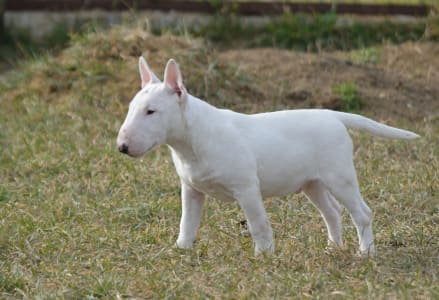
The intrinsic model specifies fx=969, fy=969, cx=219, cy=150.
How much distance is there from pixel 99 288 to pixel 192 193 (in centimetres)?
93

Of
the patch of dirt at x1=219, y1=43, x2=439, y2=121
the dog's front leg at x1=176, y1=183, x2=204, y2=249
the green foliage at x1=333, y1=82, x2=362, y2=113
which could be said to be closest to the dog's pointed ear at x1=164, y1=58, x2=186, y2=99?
the dog's front leg at x1=176, y1=183, x2=204, y2=249

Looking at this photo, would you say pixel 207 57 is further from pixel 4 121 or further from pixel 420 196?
pixel 420 196

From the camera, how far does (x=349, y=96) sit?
9.44 metres

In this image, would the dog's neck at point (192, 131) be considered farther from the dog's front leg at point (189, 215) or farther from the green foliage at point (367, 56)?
the green foliage at point (367, 56)

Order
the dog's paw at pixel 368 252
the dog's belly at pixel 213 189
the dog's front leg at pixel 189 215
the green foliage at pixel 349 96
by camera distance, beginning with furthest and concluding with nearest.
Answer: the green foliage at pixel 349 96
the dog's front leg at pixel 189 215
the dog's paw at pixel 368 252
the dog's belly at pixel 213 189

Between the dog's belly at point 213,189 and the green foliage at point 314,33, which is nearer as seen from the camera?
the dog's belly at point 213,189

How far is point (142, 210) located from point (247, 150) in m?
1.53

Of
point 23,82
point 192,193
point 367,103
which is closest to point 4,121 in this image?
point 23,82

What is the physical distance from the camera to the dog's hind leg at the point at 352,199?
5418 millimetres

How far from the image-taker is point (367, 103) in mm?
9500

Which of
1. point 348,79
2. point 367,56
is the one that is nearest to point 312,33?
point 367,56

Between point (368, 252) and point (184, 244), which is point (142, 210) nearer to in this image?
point (184, 244)

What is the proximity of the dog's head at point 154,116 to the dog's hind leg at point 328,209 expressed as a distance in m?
0.97

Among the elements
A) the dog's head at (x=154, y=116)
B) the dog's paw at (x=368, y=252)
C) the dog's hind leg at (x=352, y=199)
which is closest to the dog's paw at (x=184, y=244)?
the dog's head at (x=154, y=116)
